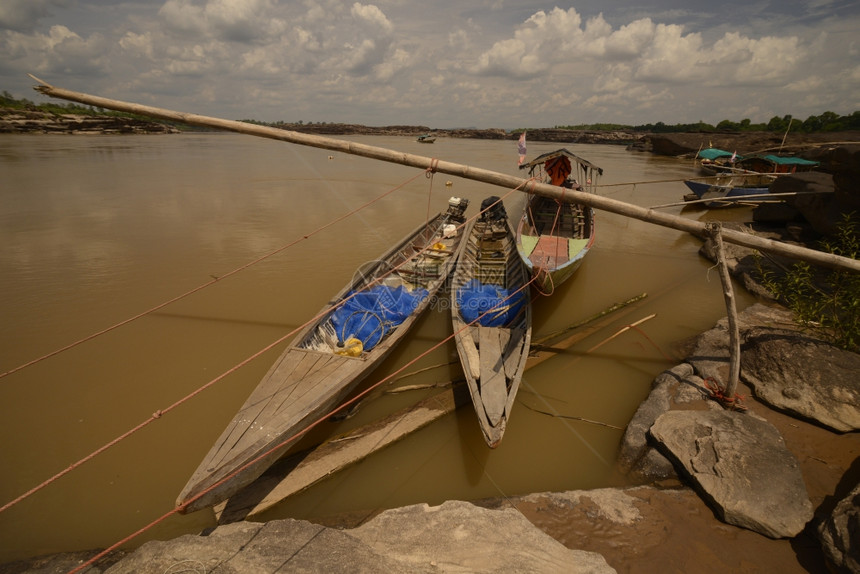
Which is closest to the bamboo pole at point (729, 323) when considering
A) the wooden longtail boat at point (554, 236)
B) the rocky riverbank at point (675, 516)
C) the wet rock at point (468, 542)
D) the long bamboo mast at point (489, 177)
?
the long bamboo mast at point (489, 177)

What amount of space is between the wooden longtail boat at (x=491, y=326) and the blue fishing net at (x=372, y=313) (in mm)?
962

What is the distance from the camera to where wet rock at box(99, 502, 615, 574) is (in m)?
2.67

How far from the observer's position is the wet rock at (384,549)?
8.76ft

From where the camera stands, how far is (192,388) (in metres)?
5.62

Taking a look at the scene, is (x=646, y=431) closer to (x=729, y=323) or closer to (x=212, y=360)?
(x=729, y=323)

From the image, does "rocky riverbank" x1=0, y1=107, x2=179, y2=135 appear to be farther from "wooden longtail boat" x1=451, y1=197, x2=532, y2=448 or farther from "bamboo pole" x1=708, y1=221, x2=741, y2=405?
"bamboo pole" x1=708, y1=221, x2=741, y2=405

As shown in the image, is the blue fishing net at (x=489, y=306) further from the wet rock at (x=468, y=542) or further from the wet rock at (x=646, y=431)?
the wet rock at (x=468, y=542)

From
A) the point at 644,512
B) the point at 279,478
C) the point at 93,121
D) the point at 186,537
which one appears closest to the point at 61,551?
the point at 186,537

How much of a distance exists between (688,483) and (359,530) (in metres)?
3.78

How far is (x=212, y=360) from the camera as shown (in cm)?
623

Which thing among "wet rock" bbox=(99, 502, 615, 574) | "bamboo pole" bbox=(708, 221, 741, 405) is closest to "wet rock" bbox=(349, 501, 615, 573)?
"wet rock" bbox=(99, 502, 615, 574)

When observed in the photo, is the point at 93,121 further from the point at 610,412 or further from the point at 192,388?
the point at 610,412

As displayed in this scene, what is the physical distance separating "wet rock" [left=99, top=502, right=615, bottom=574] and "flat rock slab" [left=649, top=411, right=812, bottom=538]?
1807mm

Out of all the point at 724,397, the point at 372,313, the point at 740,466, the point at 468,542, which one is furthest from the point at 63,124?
the point at 740,466
